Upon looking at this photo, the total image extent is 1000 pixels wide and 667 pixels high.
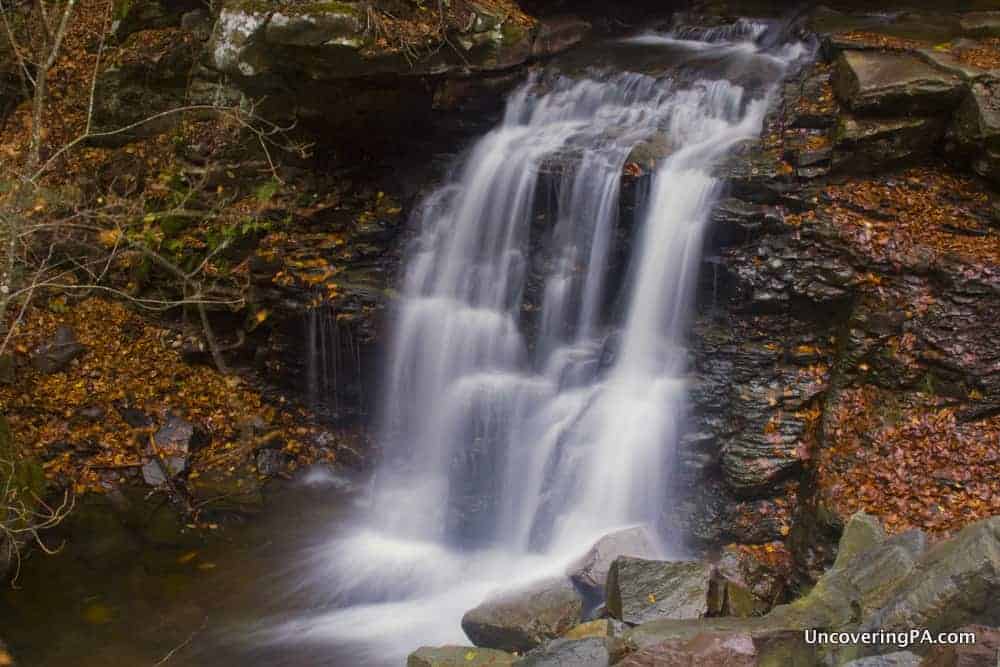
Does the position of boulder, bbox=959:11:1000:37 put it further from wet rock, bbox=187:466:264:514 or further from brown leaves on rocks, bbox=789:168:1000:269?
wet rock, bbox=187:466:264:514

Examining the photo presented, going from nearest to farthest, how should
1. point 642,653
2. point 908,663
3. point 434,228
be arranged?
point 908,663, point 642,653, point 434,228

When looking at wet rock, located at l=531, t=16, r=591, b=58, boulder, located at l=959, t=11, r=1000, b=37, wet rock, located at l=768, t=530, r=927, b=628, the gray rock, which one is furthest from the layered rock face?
wet rock, located at l=531, t=16, r=591, b=58

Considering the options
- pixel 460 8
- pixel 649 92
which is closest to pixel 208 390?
pixel 460 8

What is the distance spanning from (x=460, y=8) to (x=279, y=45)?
1834 millimetres

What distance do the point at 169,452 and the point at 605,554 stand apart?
4849mm

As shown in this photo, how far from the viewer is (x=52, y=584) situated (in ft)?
24.3

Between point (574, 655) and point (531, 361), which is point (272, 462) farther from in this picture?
point (574, 655)

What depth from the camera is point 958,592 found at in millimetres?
3918

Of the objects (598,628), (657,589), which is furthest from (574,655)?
(657,589)

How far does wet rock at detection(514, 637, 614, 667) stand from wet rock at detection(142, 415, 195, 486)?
5148 mm

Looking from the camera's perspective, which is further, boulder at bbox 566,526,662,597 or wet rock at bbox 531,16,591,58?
wet rock at bbox 531,16,591,58

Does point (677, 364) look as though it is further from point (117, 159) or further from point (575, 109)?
point (117, 159)

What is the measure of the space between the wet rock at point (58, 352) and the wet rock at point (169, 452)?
4.47ft

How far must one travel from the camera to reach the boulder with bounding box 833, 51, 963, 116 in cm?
754
